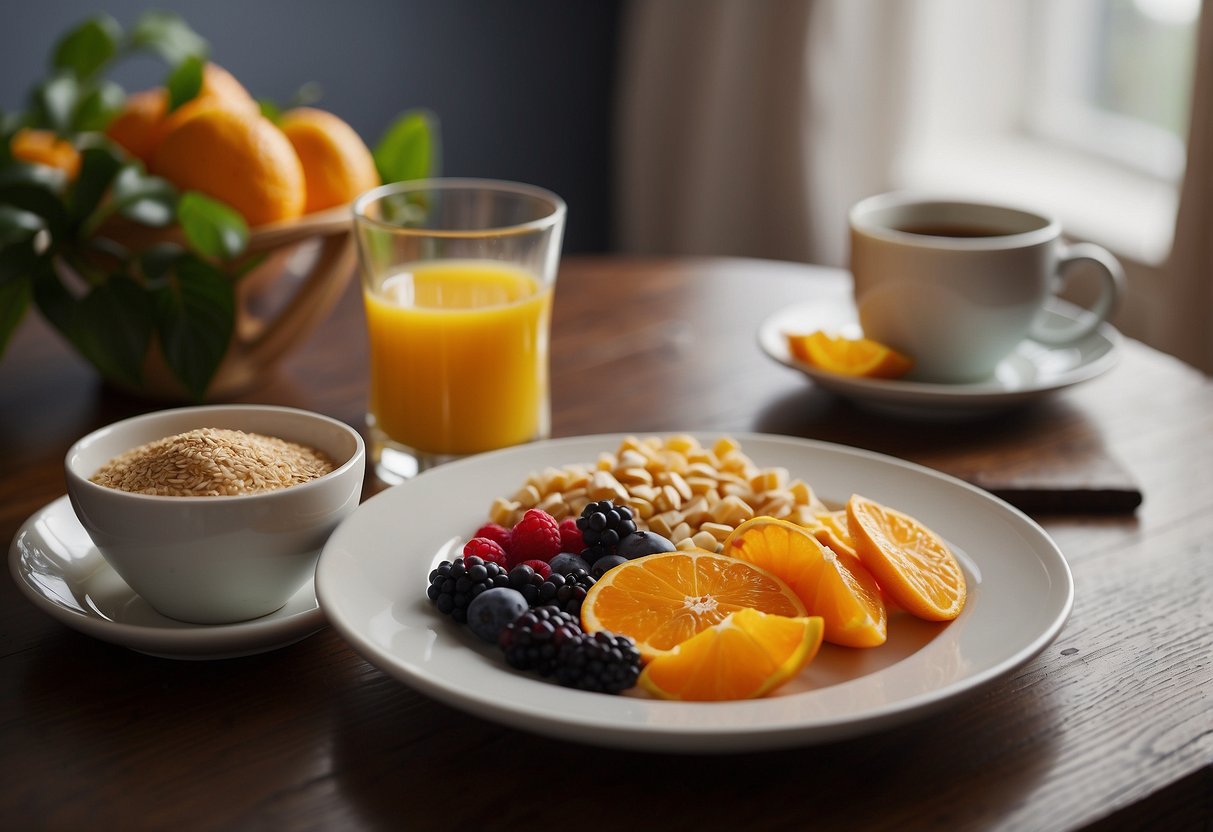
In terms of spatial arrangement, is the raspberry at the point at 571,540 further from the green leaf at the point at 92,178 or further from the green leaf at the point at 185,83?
the green leaf at the point at 185,83

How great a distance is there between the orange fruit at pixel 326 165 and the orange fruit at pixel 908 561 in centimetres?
67

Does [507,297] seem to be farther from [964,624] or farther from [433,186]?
[964,624]

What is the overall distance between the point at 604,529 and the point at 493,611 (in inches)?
5.0

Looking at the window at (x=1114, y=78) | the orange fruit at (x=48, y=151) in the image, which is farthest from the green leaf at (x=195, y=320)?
the window at (x=1114, y=78)

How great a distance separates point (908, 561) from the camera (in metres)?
0.80

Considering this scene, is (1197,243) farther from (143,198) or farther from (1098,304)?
(143,198)

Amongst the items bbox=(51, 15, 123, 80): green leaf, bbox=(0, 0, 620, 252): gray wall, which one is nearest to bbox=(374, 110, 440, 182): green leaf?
bbox=(51, 15, 123, 80): green leaf

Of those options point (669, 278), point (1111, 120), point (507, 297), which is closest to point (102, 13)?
point (669, 278)

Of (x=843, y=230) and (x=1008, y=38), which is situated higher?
(x=1008, y=38)

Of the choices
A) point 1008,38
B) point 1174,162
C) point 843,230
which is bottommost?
point 843,230

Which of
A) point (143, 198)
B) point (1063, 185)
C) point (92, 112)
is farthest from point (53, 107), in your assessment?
point (1063, 185)

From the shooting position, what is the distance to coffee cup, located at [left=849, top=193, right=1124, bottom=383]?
3.94 ft

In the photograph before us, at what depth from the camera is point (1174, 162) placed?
2.33 metres

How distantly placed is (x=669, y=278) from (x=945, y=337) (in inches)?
20.1
